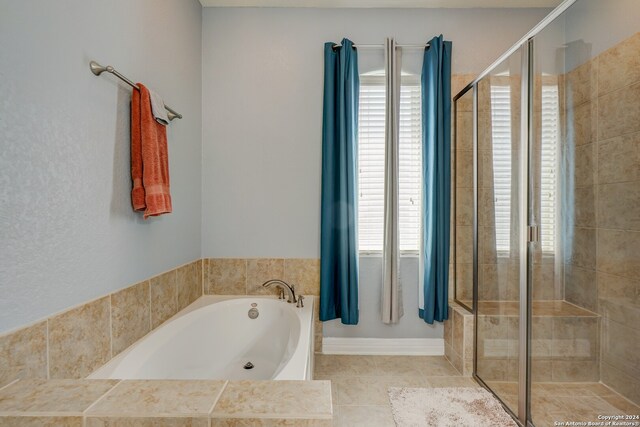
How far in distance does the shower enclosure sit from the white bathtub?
1.13 metres

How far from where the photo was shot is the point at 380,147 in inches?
97.8

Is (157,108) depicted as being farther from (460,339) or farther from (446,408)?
(460,339)

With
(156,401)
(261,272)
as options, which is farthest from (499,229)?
(156,401)

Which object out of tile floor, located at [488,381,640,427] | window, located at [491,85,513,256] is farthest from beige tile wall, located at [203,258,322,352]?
tile floor, located at [488,381,640,427]

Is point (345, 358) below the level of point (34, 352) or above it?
below

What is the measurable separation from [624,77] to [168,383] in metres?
1.80

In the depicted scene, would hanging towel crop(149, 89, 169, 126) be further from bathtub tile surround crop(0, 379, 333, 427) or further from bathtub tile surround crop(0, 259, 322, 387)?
bathtub tile surround crop(0, 379, 333, 427)

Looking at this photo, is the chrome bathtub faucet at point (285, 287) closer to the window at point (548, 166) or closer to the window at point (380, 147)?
the window at point (380, 147)

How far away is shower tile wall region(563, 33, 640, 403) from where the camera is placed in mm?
1153

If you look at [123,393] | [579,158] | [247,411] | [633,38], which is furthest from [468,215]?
[123,393]

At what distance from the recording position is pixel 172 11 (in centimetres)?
197

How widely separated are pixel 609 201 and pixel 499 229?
0.72 metres

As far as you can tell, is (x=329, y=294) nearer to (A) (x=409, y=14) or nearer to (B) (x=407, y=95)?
(B) (x=407, y=95)

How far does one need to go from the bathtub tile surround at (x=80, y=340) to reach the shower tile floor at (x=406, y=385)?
1.19m
